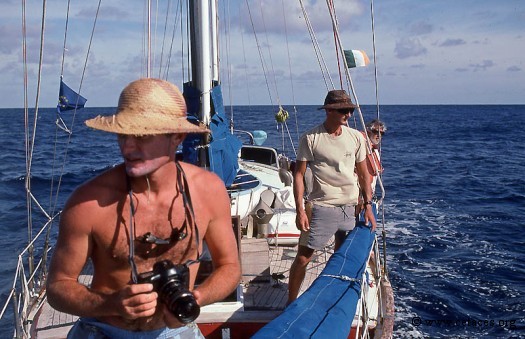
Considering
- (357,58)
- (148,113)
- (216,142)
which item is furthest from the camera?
(357,58)

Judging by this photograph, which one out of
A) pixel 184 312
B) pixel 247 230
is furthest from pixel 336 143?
pixel 184 312

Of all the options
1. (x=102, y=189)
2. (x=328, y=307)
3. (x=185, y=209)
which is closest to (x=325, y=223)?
(x=328, y=307)

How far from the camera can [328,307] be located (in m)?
3.28

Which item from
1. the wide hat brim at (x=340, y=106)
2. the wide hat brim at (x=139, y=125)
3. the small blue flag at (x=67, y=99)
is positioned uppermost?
the small blue flag at (x=67, y=99)

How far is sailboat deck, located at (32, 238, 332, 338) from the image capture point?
5188 millimetres

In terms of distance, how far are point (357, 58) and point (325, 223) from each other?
4394mm

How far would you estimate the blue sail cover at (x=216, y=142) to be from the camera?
260 inches

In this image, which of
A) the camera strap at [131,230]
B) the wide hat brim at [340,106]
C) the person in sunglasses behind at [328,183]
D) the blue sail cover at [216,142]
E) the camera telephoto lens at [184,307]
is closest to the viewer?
the camera telephoto lens at [184,307]

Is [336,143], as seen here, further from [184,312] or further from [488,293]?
[488,293]

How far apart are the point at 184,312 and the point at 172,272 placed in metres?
0.16

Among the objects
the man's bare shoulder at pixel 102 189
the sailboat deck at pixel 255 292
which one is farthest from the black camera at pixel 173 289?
the sailboat deck at pixel 255 292

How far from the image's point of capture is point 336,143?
533cm

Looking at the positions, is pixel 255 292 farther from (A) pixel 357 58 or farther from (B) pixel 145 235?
(A) pixel 357 58

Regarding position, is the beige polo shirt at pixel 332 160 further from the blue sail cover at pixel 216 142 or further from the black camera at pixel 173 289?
the black camera at pixel 173 289
